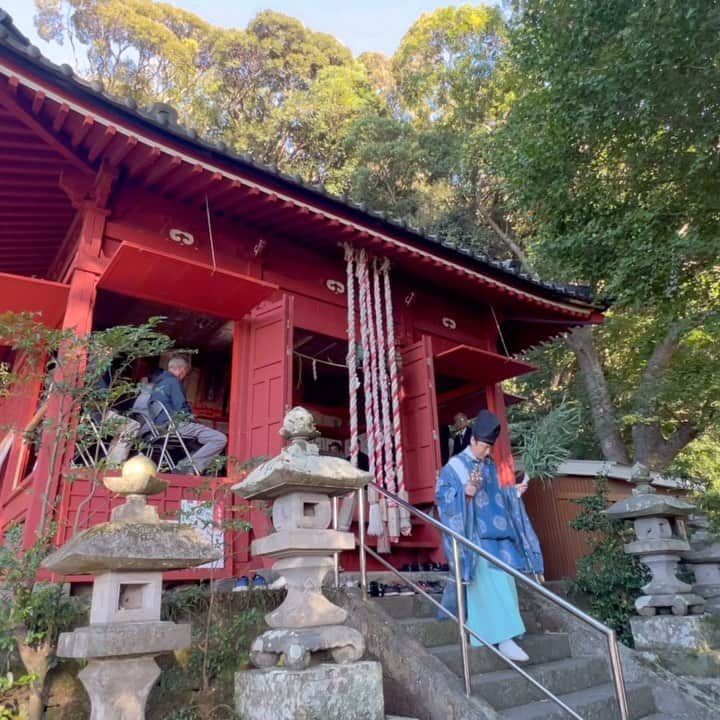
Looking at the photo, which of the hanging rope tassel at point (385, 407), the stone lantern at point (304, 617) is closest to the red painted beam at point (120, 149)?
the stone lantern at point (304, 617)

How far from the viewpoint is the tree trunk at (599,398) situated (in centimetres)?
1375

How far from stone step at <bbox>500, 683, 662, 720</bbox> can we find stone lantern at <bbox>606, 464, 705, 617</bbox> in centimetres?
122

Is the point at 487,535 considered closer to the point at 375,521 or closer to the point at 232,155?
the point at 375,521

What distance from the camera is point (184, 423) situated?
5.61m

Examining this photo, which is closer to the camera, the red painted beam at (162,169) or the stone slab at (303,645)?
the stone slab at (303,645)

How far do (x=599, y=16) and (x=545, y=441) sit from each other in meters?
7.10

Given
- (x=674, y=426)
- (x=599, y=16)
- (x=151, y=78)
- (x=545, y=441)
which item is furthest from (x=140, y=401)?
(x=151, y=78)

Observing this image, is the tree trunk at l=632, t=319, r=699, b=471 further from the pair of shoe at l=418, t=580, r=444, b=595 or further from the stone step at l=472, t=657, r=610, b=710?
the stone step at l=472, t=657, r=610, b=710

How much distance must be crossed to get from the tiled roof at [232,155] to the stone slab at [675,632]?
4394 millimetres

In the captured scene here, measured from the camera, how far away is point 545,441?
11.1 meters

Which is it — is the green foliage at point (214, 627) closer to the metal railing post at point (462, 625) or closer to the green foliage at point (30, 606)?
the green foliage at point (30, 606)

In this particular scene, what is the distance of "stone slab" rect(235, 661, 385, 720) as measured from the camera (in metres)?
2.94

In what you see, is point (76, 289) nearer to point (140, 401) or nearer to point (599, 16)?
point (140, 401)

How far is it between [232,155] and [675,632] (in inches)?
242
